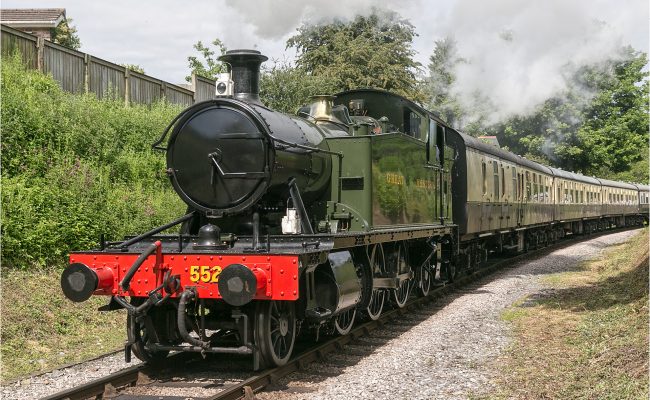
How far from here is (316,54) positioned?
108 feet

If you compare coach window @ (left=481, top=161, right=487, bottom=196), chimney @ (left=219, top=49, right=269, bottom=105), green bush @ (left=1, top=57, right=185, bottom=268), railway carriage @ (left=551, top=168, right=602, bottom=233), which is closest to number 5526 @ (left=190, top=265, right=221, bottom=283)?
chimney @ (left=219, top=49, right=269, bottom=105)

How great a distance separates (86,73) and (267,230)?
10.0 m

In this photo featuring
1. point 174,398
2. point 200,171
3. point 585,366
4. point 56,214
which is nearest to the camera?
point 174,398

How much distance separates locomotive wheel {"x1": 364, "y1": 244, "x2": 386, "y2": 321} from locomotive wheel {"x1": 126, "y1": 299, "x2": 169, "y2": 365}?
114 inches

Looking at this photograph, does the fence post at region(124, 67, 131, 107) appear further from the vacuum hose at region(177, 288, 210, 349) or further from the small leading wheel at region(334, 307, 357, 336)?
the vacuum hose at region(177, 288, 210, 349)

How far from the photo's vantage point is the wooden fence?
13953mm

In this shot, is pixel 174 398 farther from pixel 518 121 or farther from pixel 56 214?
pixel 518 121

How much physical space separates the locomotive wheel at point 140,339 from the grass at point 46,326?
1121 mm

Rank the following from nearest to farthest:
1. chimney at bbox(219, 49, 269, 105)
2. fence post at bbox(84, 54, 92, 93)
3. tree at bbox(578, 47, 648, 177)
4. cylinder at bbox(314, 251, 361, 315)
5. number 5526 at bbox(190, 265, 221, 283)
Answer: number 5526 at bbox(190, 265, 221, 283) < cylinder at bbox(314, 251, 361, 315) < chimney at bbox(219, 49, 269, 105) < fence post at bbox(84, 54, 92, 93) < tree at bbox(578, 47, 648, 177)

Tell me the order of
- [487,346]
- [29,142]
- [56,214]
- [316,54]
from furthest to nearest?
[316,54]
[29,142]
[56,214]
[487,346]

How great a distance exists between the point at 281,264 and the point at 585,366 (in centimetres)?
327

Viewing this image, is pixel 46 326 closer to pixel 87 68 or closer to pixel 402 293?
pixel 402 293

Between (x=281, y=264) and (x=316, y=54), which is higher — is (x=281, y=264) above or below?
below

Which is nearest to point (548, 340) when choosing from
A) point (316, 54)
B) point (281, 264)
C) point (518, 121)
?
point (281, 264)
